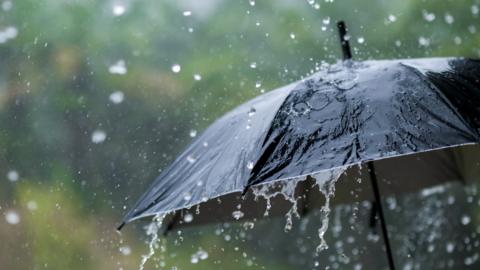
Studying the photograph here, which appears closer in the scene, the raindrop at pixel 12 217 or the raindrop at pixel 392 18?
the raindrop at pixel 12 217

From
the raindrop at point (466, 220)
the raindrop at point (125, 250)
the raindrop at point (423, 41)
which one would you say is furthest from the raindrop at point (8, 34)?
the raindrop at point (466, 220)

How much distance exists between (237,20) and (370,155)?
4.00m

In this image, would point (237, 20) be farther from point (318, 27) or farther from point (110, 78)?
point (110, 78)

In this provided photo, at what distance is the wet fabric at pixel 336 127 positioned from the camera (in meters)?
1.82

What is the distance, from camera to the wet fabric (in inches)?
71.7

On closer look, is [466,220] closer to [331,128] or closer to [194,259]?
[194,259]

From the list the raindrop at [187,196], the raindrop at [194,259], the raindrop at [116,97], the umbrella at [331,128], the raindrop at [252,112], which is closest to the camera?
the umbrella at [331,128]

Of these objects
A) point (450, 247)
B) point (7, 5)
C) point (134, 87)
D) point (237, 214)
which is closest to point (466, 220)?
A: point (450, 247)

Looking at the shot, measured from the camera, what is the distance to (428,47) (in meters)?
5.57

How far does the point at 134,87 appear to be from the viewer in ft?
18.2

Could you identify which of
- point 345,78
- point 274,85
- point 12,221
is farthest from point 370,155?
point 12,221

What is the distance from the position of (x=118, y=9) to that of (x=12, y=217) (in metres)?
1.82

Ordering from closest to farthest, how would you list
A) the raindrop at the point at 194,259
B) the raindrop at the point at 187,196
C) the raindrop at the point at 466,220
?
the raindrop at the point at 187,196 < the raindrop at the point at 194,259 < the raindrop at the point at 466,220

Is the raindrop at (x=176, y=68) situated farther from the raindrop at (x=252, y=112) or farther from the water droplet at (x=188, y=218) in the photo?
the raindrop at (x=252, y=112)
